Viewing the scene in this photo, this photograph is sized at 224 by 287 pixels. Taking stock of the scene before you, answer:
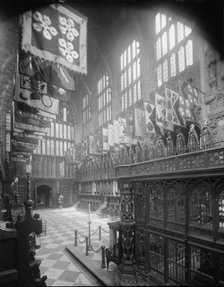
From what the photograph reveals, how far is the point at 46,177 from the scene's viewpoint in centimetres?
3316

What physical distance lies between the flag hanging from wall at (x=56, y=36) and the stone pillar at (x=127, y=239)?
446 cm

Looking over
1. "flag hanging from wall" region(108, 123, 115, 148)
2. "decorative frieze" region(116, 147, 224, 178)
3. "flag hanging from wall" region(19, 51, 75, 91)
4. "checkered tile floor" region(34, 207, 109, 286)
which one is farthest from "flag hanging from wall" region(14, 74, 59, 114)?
"flag hanging from wall" region(108, 123, 115, 148)

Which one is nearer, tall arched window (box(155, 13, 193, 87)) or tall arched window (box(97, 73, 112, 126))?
tall arched window (box(155, 13, 193, 87))

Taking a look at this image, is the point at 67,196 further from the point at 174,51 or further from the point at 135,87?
the point at 174,51

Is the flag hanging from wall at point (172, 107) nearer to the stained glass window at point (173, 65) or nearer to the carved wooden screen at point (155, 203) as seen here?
the carved wooden screen at point (155, 203)

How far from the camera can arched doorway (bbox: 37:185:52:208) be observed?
34344 mm

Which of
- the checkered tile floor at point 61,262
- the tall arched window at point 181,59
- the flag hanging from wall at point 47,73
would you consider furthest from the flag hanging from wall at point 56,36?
the tall arched window at point 181,59

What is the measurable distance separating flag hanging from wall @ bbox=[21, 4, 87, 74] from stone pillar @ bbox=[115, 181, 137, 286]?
176 inches

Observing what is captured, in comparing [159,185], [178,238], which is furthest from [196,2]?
[178,238]

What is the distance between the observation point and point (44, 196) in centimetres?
3516

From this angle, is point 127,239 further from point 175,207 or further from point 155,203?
point 175,207

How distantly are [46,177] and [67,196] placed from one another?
4.19 m

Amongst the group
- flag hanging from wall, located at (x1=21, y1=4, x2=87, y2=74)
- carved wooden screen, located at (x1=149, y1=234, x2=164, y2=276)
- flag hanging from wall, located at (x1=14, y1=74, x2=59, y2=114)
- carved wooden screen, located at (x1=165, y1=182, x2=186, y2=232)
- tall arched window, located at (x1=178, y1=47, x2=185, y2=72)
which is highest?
tall arched window, located at (x1=178, y1=47, x2=185, y2=72)

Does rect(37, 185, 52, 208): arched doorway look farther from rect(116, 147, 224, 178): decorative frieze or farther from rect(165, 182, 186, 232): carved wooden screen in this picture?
rect(165, 182, 186, 232): carved wooden screen
